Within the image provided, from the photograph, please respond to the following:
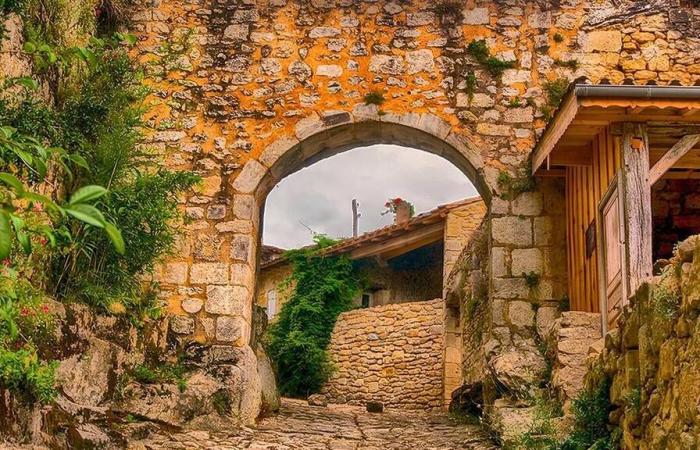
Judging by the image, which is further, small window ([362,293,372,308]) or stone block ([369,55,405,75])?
small window ([362,293,372,308])

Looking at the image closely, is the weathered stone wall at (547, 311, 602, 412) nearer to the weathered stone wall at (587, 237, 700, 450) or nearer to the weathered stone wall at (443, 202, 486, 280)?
the weathered stone wall at (587, 237, 700, 450)

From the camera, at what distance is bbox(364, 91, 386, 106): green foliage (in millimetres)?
9547

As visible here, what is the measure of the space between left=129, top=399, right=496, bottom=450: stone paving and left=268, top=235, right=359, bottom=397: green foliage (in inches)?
247

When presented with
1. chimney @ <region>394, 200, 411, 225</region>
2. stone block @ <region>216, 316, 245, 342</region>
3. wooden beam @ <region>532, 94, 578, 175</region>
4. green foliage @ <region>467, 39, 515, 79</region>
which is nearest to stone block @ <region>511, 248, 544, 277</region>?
Result: wooden beam @ <region>532, 94, 578, 175</region>

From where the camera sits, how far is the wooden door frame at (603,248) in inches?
277

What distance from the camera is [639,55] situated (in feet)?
31.3

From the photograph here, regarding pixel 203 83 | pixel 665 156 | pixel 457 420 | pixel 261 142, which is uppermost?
pixel 203 83

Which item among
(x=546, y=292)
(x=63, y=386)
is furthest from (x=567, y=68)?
(x=63, y=386)

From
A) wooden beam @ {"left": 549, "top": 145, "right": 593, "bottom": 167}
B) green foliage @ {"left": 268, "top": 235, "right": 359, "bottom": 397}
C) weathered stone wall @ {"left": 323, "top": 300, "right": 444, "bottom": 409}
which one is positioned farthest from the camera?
green foliage @ {"left": 268, "top": 235, "right": 359, "bottom": 397}

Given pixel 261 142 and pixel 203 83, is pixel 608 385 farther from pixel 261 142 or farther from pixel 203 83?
pixel 203 83

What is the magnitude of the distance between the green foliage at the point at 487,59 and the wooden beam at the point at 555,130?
1024mm

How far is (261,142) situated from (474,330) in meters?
4.94

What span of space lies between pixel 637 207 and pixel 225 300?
4007mm

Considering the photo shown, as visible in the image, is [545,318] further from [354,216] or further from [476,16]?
[354,216]
